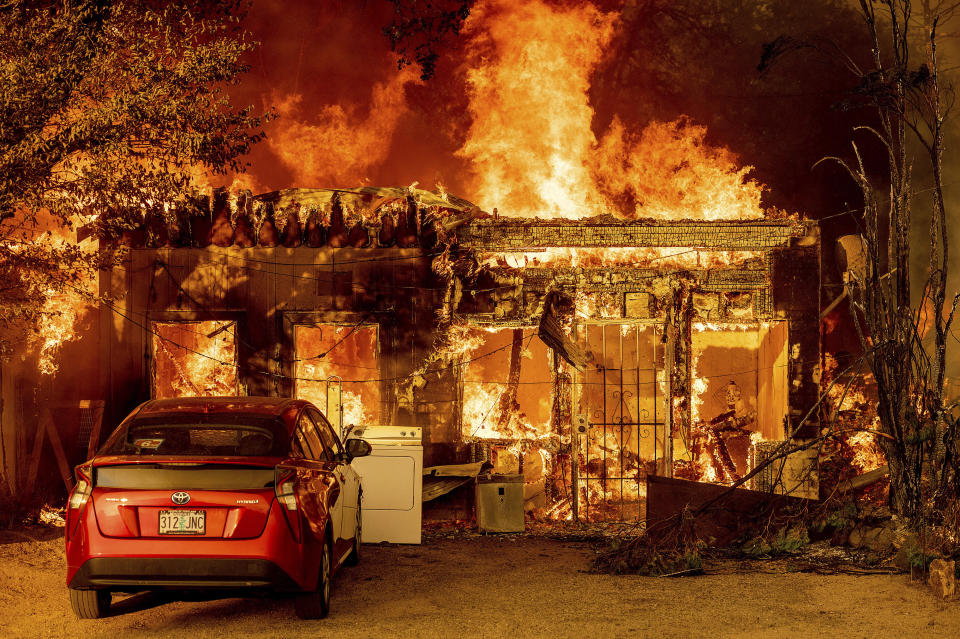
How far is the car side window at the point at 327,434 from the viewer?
875cm

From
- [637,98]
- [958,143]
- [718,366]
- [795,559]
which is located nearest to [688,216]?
[718,366]

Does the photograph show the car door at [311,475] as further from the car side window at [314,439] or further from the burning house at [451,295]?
the burning house at [451,295]

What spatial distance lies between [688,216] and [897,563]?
25.4 feet

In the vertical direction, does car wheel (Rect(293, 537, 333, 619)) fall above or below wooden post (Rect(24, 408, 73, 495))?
below

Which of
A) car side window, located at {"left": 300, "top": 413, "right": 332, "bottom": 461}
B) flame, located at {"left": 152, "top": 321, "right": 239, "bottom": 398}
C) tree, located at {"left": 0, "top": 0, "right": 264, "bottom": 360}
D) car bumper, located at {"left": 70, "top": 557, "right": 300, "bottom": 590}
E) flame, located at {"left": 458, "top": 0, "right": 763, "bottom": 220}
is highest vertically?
flame, located at {"left": 458, "top": 0, "right": 763, "bottom": 220}

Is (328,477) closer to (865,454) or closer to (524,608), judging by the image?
(524,608)

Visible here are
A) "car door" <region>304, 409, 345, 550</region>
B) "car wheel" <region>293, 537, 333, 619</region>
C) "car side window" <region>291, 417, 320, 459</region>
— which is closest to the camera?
"car wheel" <region>293, 537, 333, 619</region>

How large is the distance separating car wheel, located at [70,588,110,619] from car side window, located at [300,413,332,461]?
1931mm

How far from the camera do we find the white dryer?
11.9m

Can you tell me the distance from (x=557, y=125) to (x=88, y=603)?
15.5 meters

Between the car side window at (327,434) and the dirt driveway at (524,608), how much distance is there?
49.6 inches

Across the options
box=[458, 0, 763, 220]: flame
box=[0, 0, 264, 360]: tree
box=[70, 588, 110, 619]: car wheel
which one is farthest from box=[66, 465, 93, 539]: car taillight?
box=[458, 0, 763, 220]: flame

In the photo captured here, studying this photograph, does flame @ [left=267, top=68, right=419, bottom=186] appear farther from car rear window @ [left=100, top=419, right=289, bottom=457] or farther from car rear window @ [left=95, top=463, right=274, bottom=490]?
car rear window @ [left=95, top=463, right=274, bottom=490]

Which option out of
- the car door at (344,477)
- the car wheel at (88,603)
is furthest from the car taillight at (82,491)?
the car door at (344,477)
